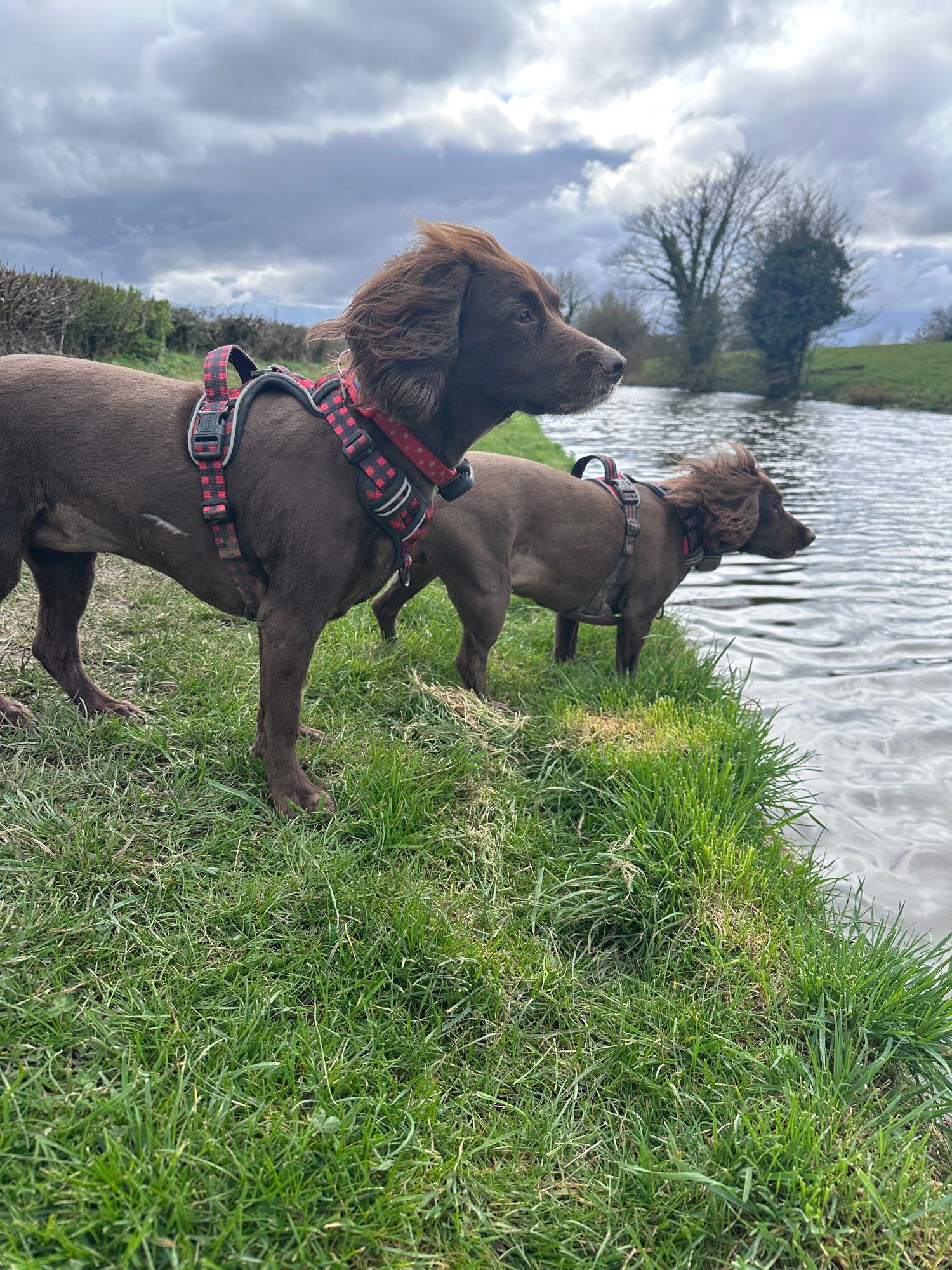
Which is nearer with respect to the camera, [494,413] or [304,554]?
[304,554]

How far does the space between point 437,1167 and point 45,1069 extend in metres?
0.88

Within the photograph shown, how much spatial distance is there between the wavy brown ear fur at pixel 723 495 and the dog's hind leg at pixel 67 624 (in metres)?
3.34

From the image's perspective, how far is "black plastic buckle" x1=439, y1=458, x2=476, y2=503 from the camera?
2859 millimetres

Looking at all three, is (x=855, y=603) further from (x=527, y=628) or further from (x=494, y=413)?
(x=494, y=413)

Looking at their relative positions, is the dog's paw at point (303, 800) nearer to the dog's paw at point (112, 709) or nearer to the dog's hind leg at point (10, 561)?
the dog's paw at point (112, 709)

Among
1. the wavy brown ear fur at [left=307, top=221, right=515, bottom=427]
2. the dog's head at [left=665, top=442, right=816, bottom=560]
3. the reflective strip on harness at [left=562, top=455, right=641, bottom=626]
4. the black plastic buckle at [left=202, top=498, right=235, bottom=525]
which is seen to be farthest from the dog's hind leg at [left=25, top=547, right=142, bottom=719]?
the dog's head at [left=665, top=442, right=816, bottom=560]

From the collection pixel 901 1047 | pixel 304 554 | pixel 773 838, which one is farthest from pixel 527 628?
pixel 901 1047

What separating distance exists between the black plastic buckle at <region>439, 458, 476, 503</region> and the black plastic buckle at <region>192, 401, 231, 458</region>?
0.78m

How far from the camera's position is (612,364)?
3021 millimetres

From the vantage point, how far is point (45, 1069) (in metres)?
1.70

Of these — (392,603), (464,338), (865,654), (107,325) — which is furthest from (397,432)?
(107,325)

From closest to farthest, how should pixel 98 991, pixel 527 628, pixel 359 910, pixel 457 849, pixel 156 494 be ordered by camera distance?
pixel 98 991
pixel 359 910
pixel 156 494
pixel 457 849
pixel 527 628

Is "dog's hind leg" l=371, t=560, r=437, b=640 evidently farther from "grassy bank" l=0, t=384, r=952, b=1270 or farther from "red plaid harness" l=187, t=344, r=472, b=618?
"red plaid harness" l=187, t=344, r=472, b=618

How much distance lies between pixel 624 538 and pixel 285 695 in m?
2.46
